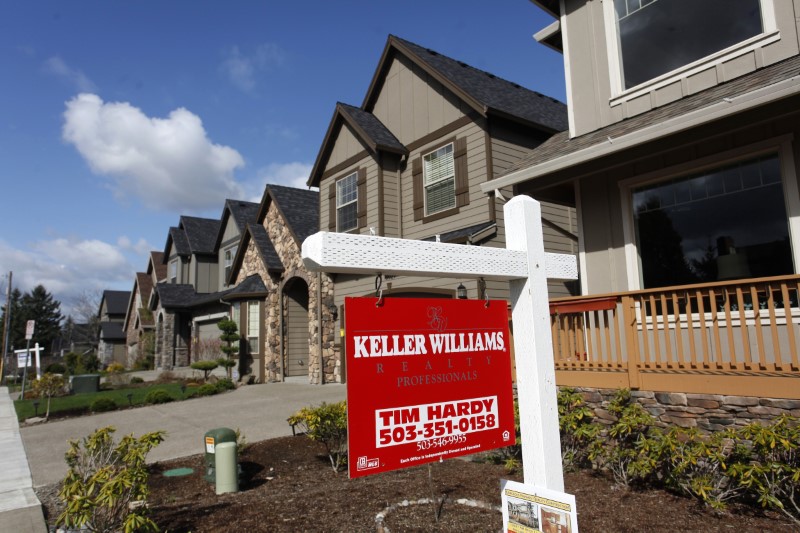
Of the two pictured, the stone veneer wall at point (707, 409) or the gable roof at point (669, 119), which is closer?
the stone veneer wall at point (707, 409)

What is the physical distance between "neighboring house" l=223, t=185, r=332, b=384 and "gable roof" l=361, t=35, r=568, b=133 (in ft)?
17.9

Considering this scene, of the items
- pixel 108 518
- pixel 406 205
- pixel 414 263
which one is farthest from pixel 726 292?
pixel 406 205

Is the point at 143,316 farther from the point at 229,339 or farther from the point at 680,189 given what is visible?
the point at 680,189

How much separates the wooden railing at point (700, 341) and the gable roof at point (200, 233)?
23847mm

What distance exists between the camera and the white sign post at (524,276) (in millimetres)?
2379

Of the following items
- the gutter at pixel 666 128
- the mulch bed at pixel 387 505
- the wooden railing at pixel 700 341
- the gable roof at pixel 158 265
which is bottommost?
the mulch bed at pixel 387 505

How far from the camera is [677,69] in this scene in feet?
23.4

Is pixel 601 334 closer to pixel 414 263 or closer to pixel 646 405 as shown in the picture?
pixel 646 405

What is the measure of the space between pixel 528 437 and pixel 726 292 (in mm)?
4006

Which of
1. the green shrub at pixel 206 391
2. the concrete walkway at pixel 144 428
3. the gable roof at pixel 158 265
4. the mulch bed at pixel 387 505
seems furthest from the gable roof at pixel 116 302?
the mulch bed at pixel 387 505

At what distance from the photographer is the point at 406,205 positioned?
523 inches

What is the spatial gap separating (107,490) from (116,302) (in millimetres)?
52242

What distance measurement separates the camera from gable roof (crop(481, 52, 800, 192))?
17.9ft

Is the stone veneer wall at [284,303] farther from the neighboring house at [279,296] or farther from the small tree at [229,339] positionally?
the small tree at [229,339]
